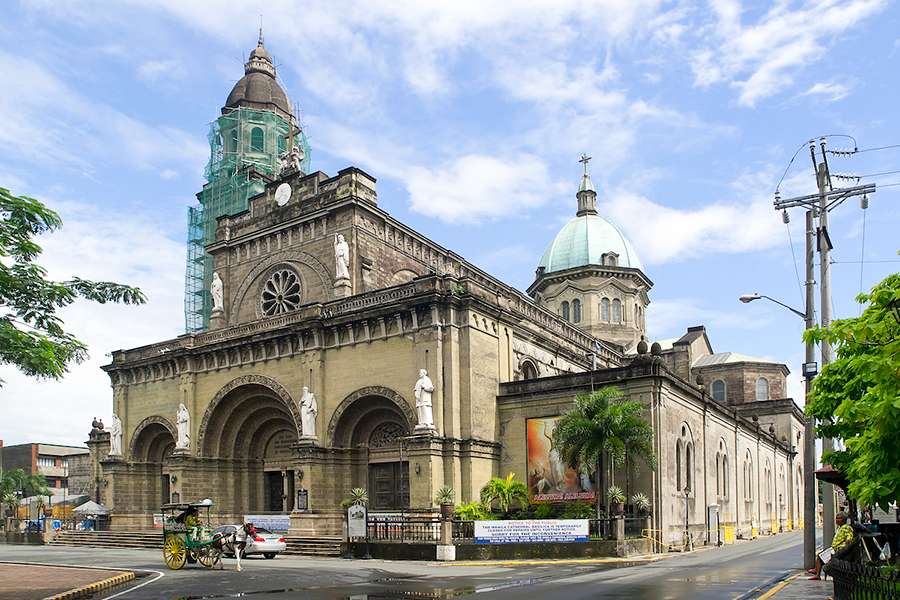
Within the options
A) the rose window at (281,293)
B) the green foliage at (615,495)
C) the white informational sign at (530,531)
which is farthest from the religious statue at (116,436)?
the green foliage at (615,495)

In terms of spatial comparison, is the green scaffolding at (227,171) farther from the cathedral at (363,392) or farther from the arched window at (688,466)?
the arched window at (688,466)

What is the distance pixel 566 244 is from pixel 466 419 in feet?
117

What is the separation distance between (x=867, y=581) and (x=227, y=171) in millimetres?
55227

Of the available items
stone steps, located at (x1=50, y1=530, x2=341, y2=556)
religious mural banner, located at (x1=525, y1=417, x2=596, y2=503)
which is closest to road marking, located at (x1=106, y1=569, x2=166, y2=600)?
stone steps, located at (x1=50, y1=530, x2=341, y2=556)

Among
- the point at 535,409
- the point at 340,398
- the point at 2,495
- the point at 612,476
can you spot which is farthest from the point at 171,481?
the point at 2,495

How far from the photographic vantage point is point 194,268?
65.1 metres

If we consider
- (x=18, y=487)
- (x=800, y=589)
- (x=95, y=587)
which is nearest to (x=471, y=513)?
(x=95, y=587)

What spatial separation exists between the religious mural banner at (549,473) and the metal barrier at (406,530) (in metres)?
6.38

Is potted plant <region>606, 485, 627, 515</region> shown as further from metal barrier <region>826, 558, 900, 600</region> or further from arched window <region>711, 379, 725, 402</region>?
arched window <region>711, 379, 725, 402</region>

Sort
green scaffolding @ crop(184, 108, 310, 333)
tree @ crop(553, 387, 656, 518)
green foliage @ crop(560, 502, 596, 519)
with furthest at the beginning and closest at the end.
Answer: green scaffolding @ crop(184, 108, 310, 333) → green foliage @ crop(560, 502, 596, 519) → tree @ crop(553, 387, 656, 518)

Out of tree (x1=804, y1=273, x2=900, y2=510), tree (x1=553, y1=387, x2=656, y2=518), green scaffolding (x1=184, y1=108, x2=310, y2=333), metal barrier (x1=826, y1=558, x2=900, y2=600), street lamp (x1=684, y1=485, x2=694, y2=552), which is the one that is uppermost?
green scaffolding (x1=184, y1=108, x2=310, y2=333)

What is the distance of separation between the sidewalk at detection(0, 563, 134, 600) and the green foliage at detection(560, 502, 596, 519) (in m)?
16.7

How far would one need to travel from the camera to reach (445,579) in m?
23.6

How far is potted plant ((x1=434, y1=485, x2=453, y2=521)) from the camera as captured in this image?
103ft
